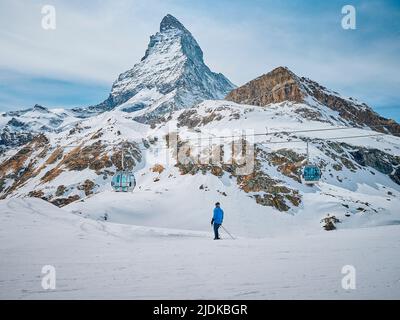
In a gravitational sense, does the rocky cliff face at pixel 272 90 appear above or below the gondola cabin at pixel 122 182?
above

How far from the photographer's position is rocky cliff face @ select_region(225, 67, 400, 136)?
129375mm

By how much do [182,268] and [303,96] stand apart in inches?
5008

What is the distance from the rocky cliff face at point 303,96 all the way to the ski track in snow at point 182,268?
120 m

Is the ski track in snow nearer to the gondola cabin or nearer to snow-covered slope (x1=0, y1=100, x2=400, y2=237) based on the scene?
the gondola cabin

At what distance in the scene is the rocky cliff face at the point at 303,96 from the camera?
424 ft

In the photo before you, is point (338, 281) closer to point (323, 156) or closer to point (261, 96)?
point (323, 156)

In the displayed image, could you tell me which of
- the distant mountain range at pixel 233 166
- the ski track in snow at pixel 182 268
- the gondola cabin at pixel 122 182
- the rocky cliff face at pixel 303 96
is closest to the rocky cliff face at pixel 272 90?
the rocky cliff face at pixel 303 96

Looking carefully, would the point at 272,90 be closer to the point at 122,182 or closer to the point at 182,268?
the point at 122,182

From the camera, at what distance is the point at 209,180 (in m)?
50.3

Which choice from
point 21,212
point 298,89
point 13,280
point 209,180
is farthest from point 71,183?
point 298,89

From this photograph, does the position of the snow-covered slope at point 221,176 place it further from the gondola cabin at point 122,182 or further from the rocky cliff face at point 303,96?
the rocky cliff face at point 303,96

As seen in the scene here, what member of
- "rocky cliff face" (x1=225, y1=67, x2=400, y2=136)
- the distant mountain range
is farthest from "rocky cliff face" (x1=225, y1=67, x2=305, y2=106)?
the distant mountain range

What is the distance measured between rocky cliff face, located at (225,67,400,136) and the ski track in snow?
11956 cm
